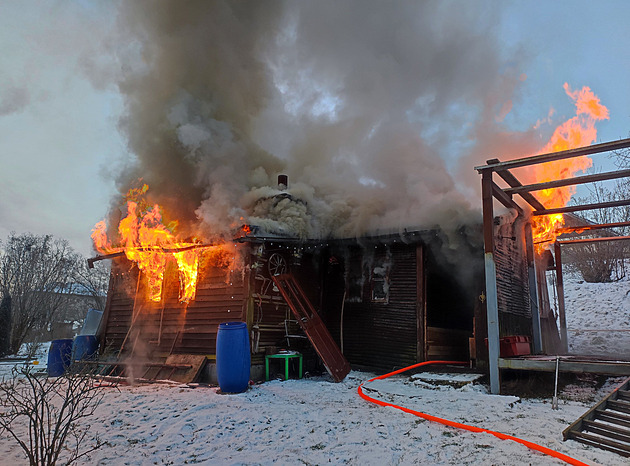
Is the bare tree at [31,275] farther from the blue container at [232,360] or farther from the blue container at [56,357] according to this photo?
the blue container at [232,360]

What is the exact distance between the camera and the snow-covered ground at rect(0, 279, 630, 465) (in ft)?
13.6

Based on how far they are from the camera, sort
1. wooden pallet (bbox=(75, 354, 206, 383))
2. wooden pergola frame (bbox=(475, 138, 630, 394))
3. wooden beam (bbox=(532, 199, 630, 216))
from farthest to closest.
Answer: wooden pallet (bbox=(75, 354, 206, 383)), wooden beam (bbox=(532, 199, 630, 216)), wooden pergola frame (bbox=(475, 138, 630, 394))

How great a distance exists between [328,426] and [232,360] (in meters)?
3.04

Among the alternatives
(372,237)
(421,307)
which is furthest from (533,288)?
(372,237)

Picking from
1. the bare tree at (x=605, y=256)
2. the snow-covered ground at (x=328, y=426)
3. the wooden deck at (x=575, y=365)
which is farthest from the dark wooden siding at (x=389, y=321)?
the bare tree at (x=605, y=256)

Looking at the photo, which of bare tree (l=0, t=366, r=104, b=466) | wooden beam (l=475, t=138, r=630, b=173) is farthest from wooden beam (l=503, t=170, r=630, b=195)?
bare tree (l=0, t=366, r=104, b=466)

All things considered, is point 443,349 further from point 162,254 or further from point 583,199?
point 583,199

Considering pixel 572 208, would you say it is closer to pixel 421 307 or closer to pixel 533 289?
pixel 533 289

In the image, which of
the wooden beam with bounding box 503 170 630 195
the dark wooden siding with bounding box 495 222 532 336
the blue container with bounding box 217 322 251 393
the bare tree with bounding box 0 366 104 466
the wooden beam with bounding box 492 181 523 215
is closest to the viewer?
the bare tree with bounding box 0 366 104 466

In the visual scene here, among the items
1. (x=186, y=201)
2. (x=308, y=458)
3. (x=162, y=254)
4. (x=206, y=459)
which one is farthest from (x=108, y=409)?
(x=186, y=201)

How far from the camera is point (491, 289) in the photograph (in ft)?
25.3

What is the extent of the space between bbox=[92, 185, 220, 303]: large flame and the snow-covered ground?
3219 millimetres

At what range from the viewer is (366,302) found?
1116 cm

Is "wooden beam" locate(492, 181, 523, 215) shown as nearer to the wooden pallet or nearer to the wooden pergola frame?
the wooden pergola frame
